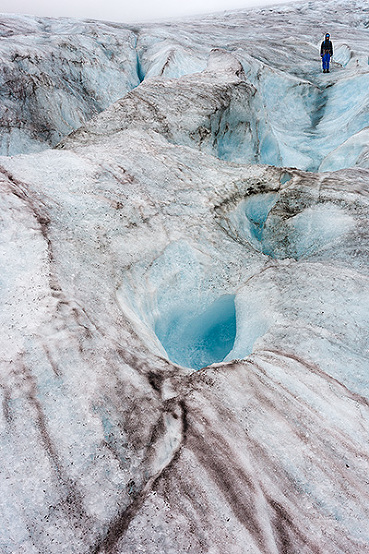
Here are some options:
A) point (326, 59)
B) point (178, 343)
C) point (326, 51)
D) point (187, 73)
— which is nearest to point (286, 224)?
point (178, 343)

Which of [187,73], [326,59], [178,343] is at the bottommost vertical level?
[178,343]

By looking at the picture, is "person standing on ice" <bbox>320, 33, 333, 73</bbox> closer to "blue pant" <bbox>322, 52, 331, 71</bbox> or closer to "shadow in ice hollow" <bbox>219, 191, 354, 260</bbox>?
"blue pant" <bbox>322, 52, 331, 71</bbox>

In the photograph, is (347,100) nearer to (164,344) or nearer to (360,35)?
(360,35)

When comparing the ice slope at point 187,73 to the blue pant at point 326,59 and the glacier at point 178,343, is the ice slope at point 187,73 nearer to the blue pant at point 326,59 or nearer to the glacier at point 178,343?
the blue pant at point 326,59

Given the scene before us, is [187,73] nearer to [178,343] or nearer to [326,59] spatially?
[326,59]

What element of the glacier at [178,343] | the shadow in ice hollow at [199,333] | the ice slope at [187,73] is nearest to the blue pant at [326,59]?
the ice slope at [187,73]
